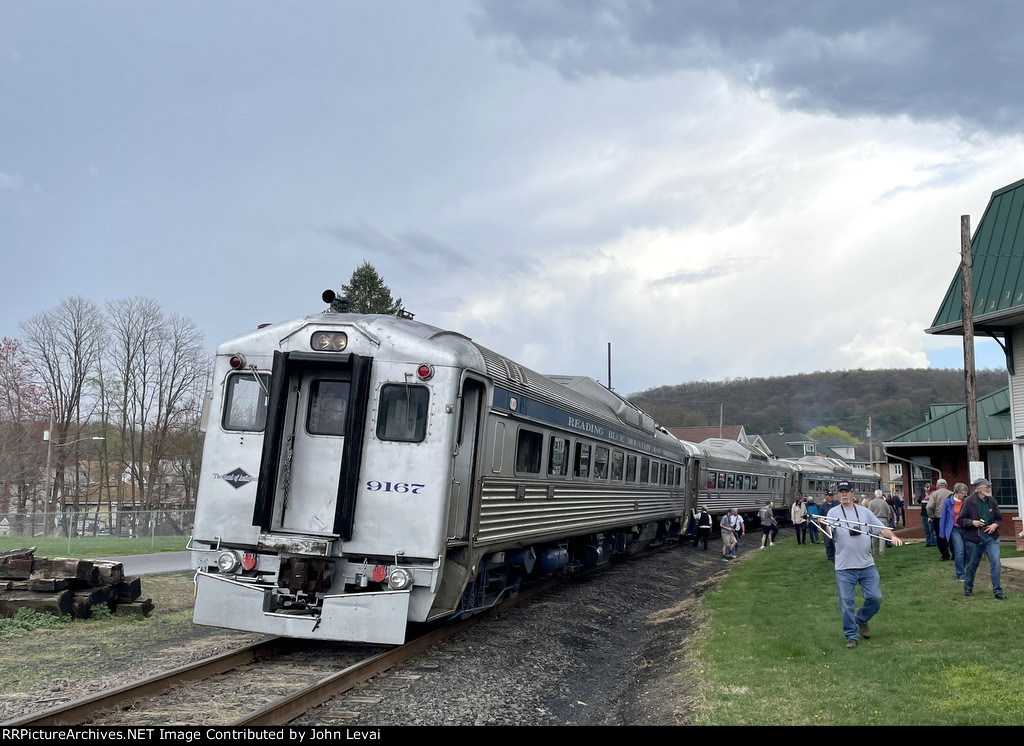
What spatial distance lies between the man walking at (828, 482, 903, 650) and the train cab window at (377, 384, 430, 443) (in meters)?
4.44

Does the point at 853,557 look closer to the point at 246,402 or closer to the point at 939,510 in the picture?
the point at 246,402

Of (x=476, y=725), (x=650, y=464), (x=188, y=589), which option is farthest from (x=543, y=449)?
(x=650, y=464)

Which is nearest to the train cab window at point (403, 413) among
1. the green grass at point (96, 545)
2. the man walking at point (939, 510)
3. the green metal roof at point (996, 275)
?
the man walking at point (939, 510)

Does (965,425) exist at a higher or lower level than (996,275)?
lower

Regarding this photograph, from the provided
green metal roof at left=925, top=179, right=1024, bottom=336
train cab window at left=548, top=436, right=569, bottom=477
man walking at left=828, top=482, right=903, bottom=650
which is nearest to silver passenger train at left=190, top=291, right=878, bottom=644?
train cab window at left=548, top=436, right=569, bottom=477

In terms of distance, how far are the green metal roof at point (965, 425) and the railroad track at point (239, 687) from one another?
888 inches

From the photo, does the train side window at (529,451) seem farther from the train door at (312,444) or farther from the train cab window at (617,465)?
the train cab window at (617,465)

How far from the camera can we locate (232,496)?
825 centimetres

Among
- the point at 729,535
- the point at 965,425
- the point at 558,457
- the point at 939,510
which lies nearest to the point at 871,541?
the point at 558,457

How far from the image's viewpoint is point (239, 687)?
6.86m

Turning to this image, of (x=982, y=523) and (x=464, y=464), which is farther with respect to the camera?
(x=982, y=523)

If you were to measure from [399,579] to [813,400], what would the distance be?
109235 mm

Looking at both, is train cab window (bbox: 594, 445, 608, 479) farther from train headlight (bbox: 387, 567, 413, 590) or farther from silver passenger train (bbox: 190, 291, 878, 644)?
train headlight (bbox: 387, 567, 413, 590)

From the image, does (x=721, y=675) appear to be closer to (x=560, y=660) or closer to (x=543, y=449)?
(x=560, y=660)
